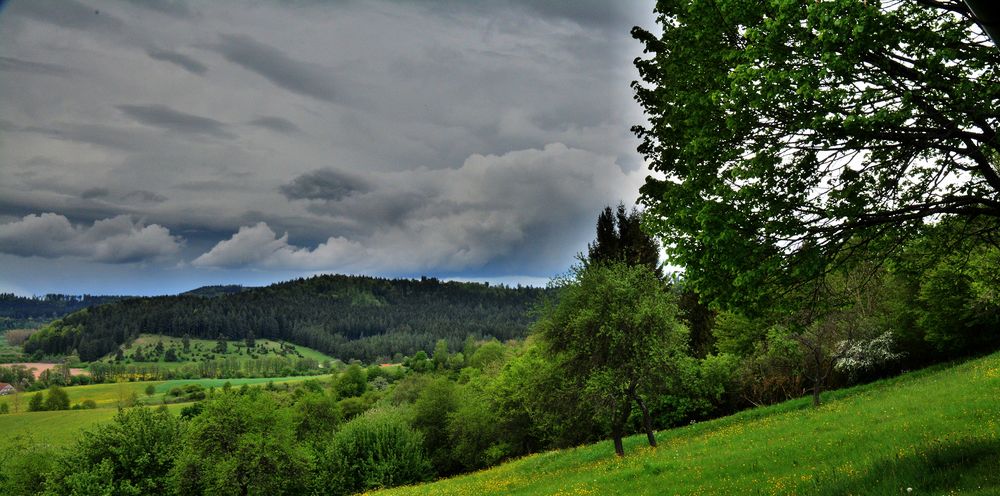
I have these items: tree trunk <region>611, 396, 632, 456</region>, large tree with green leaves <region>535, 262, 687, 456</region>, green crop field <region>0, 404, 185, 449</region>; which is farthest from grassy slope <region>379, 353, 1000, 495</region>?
green crop field <region>0, 404, 185, 449</region>

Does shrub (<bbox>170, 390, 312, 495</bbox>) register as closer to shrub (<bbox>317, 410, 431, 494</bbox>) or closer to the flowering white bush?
shrub (<bbox>317, 410, 431, 494</bbox>)

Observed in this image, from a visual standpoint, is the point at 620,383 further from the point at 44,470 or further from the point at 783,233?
the point at 44,470

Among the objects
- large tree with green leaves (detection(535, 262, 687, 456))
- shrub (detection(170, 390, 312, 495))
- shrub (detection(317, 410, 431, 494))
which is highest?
large tree with green leaves (detection(535, 262, 687, 456))

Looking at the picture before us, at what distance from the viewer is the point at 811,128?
374 inches

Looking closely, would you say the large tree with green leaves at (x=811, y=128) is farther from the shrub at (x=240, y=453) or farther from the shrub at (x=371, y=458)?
the shrub at (x=371, y=458)

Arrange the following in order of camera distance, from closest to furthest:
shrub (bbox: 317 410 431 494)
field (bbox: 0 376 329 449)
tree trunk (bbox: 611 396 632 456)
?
tree trunk (bbox: 611 396 632 456), shrub (bbox: 317 410 431 494), field (bbox: 0 376 329 449)

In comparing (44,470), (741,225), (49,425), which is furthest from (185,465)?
(49,425)

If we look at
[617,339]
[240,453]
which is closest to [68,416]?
[240,453]

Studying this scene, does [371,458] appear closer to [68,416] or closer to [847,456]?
[847,456]

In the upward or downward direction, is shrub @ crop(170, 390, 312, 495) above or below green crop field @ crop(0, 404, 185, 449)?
above

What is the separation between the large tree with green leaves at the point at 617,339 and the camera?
2792 centimetres

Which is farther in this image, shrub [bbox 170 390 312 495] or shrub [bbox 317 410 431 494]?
shrub [bbox 317 410 431 494]

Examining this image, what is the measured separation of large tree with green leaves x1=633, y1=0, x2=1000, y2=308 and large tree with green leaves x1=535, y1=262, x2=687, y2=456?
1616 centimetres

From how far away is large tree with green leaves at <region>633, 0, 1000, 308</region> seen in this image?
865 centimetres
